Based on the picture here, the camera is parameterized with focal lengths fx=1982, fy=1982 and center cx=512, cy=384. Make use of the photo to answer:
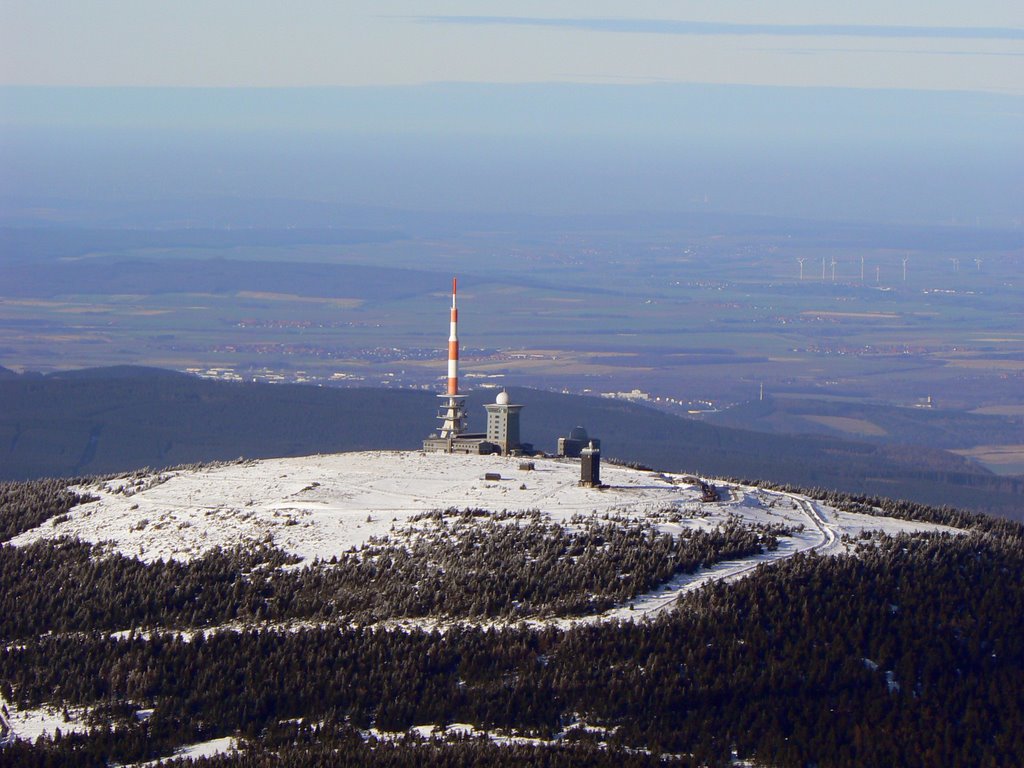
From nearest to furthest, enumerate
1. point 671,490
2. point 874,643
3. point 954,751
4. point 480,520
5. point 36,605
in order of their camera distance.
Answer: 1. point 954,751
2. point 874,643
3. point 36,605
4. point 480,520
5. point 671,490

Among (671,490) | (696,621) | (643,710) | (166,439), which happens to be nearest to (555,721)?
(643,710)

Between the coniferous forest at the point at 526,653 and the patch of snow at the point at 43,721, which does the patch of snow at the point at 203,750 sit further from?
the patch of snow at the point at 43,721

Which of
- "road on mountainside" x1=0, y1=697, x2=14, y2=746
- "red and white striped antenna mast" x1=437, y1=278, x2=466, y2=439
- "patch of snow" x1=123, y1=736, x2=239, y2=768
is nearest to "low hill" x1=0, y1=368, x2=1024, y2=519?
"red and white striped antenna mast" x1=437, y1=278, x2=466, y2=439

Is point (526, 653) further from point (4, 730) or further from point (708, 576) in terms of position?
point (4, 730)

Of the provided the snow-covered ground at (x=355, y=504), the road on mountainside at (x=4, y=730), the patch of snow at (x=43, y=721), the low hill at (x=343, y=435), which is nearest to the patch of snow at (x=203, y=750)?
the patch of snow at (x=43, y=721)

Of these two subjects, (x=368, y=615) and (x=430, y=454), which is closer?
(x=368, y=615)

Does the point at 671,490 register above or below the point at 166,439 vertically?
above

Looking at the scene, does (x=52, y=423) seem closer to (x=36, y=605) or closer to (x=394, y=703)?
(x=36, y=605)

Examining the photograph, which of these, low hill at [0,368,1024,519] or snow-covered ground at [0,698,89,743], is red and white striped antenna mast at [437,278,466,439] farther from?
low hill at [0,368,1024,519]
